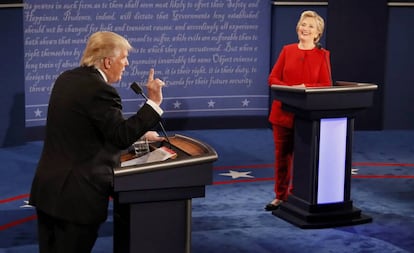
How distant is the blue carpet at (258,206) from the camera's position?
532 centimetres

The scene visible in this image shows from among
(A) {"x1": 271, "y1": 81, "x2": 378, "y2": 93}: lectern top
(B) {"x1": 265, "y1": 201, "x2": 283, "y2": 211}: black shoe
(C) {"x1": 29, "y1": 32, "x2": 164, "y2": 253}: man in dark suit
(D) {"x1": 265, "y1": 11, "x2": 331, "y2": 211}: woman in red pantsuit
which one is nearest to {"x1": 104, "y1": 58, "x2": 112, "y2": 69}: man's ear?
(C) {"x1": 29, "y1": 32, "x2": 164, "y2": 253}: man in dark suit

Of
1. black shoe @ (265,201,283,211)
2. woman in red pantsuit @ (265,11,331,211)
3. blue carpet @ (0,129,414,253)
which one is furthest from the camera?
black shoe @ (265,201,283,211)

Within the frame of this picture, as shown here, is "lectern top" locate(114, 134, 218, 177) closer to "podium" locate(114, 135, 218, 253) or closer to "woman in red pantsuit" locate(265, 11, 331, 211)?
"podium" locate(114, 135, 218, 253)

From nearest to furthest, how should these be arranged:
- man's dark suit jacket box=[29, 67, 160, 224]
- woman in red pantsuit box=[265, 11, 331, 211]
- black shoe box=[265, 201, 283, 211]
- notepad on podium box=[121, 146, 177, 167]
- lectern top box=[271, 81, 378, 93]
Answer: man's dark suit jacket box=[29, 67, 160, 224]
notepad on podium box=[121, 146, 177, 167]
lectern top box=[271, 81, 378, 93]
woman in red pantsuit box=[265, 11, 331, 211]
black shoe box=[265, 201, 283, 211]

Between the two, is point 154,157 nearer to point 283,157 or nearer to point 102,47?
point 102,47

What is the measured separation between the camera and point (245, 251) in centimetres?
518

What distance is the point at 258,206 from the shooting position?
6.27 m

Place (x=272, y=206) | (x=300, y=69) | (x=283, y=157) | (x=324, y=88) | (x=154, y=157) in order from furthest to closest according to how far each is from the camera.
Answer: (x=272, y=206), (x=283, y=157), (x=300, y=69), (x=324, y=88), (x=154, y=157)

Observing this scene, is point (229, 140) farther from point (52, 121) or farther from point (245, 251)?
point (52, 121)

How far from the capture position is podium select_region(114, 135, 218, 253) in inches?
136

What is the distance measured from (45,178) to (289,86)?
8.64ft

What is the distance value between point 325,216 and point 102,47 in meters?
2.86

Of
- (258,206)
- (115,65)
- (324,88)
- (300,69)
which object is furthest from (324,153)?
(115,65)

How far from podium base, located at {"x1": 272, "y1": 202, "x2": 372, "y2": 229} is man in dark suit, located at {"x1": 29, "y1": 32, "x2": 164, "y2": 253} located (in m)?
2.54
